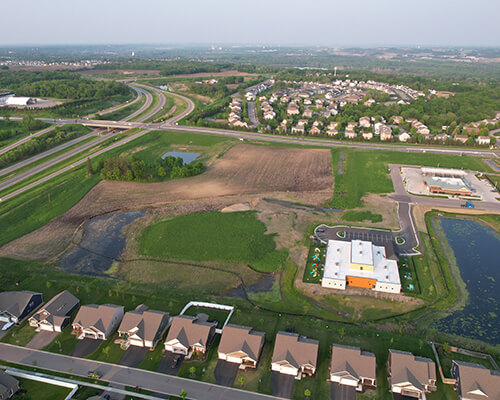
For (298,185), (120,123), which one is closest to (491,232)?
(298,185)

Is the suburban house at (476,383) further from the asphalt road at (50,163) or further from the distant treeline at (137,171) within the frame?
the asphalt road at (50,163)

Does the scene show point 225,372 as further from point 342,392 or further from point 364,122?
point 364,122

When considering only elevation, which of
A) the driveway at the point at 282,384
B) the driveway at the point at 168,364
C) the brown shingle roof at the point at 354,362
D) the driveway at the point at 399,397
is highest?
the brown shingle roof at the point at 354,362

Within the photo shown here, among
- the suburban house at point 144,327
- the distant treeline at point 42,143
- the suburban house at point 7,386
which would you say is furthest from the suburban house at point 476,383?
the distant treeline at point 42,143

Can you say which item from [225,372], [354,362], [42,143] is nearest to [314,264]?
[354,362]

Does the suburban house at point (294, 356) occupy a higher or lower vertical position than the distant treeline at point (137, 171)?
lower

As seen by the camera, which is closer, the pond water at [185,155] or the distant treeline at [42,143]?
the distant treeline at [42,143]

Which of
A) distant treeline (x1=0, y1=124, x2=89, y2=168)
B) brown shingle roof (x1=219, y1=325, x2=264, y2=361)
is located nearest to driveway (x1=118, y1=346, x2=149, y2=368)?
brown shingle roof (x1=219, y1=325, x2=264, y2=361)

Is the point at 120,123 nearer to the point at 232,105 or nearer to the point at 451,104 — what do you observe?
the point at 232,105
